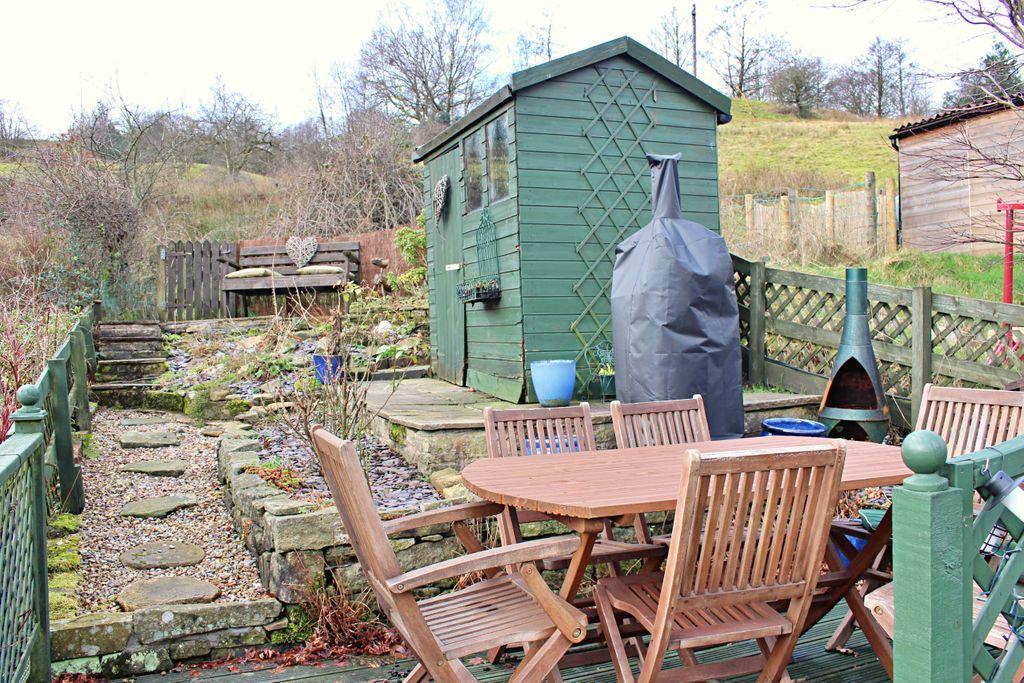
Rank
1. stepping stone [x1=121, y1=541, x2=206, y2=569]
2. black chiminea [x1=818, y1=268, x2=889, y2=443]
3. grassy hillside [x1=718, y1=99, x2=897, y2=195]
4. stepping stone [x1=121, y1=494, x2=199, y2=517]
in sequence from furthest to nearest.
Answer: grassy hillside [x1=718, y1=99, x2=897, y2=195]
black chiminea [x1=818, y1=268, x2=889, y2=443]
stepping stone [x1=121, y1=494, x2=199, y2=517]
stepping stone [x1=121, y1=541, x2=206, y2=569]

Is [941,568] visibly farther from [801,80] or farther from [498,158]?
[801,80]

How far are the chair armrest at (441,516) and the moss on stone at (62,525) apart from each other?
253 centimetres

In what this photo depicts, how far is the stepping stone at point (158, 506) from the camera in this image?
16.6ft

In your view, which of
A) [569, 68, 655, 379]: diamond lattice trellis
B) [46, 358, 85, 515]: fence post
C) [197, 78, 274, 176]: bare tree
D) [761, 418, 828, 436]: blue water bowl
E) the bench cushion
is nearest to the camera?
[46, 358, 85, 515]: fence post

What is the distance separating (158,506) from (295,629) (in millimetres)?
1941

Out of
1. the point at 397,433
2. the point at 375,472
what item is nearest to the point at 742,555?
the point at 375,472

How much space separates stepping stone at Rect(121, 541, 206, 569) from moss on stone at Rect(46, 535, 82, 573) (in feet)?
0.86

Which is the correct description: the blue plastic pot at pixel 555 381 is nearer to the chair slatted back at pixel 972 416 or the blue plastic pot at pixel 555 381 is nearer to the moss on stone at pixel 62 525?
the chair slatted back at pixel 972 416

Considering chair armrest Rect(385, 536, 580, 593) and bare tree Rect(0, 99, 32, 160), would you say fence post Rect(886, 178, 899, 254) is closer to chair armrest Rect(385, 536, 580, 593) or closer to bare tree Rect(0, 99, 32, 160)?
chair armrest Rect(385, 536, 580, 593)

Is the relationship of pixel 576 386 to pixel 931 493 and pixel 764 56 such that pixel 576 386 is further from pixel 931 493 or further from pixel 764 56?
pixel 764 56

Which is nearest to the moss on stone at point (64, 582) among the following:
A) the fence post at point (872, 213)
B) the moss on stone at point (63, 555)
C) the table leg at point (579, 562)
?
the moss on stone at point (63, 555)

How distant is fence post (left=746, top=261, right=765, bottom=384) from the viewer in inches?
286

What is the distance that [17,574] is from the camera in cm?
260

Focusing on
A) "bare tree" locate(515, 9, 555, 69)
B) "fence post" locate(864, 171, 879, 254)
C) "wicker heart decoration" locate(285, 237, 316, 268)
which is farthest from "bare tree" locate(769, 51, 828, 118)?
"wicker heart decoration" locate(285, 237, 316, 268)
